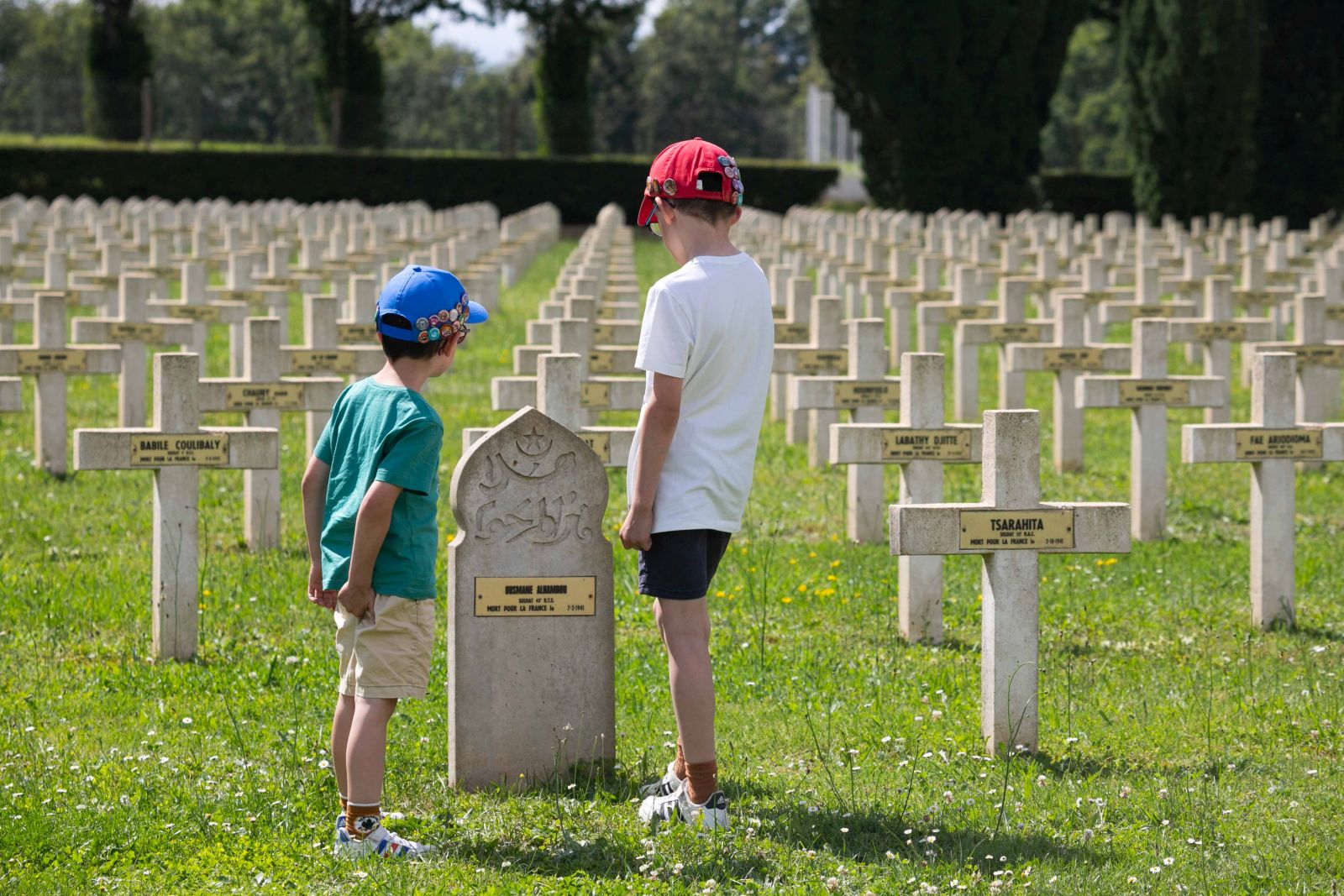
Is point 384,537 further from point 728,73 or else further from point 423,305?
point 728,73

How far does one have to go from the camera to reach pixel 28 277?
1602 cm

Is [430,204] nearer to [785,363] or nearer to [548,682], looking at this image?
[785,363]

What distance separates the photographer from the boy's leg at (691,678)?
456 centimetres

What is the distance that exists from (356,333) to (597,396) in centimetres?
310

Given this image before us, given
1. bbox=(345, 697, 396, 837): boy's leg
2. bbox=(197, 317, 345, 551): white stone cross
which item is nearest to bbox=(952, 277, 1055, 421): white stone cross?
bbox=(197, 317, 345, 551): white stone cross

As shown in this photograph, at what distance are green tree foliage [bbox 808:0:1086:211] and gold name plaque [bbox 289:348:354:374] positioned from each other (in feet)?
85.7

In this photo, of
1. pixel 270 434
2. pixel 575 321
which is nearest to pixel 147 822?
pixel 270 434

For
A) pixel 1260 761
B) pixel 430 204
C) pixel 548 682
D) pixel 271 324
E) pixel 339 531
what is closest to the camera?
pixel 339 531

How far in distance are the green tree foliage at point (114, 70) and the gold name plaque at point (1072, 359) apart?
1562 inches

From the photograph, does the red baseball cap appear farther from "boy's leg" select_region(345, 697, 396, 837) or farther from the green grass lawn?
the green grass lawn

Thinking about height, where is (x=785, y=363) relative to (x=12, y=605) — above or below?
above

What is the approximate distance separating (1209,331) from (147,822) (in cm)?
875


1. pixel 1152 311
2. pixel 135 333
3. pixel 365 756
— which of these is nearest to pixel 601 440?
pixel 365 756

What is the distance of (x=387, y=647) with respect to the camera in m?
4.48
